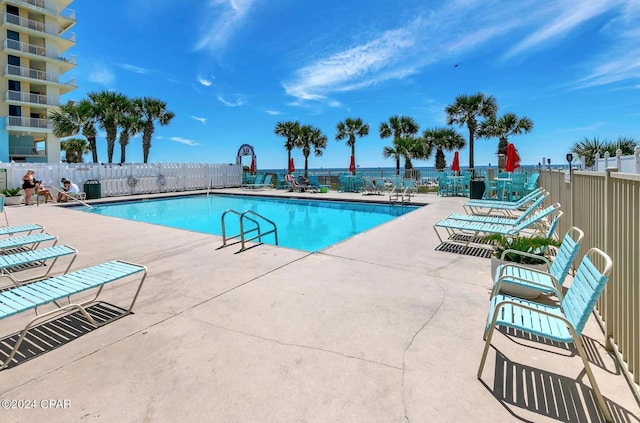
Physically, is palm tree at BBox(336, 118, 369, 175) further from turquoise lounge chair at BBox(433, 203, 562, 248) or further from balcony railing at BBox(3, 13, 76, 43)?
balcony railing at BBox(3, 13, 76, 43)

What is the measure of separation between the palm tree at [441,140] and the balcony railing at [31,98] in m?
34.5

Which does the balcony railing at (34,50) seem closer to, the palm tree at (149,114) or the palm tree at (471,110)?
the palm tree at (149,114)

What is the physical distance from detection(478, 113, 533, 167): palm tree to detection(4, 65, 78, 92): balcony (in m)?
38.4

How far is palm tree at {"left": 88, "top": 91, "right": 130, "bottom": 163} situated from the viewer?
2605cm

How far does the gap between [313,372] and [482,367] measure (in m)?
1.08

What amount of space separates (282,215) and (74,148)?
40060 mm

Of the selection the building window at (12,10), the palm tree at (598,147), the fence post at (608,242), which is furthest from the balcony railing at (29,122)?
the palm tree at (598,147)

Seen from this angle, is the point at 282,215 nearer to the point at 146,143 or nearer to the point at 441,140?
the point at 441,140

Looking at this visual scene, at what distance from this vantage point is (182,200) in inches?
651

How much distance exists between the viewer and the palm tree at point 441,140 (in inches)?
980

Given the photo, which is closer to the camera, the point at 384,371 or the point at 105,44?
the point at 384,371

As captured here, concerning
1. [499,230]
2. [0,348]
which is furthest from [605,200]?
[0,348]

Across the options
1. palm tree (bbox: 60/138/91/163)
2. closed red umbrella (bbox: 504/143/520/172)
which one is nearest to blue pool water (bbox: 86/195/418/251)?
closed red umbrella (bbox: 504/143/520/172)

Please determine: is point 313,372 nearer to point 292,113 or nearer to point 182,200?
point 182,200
